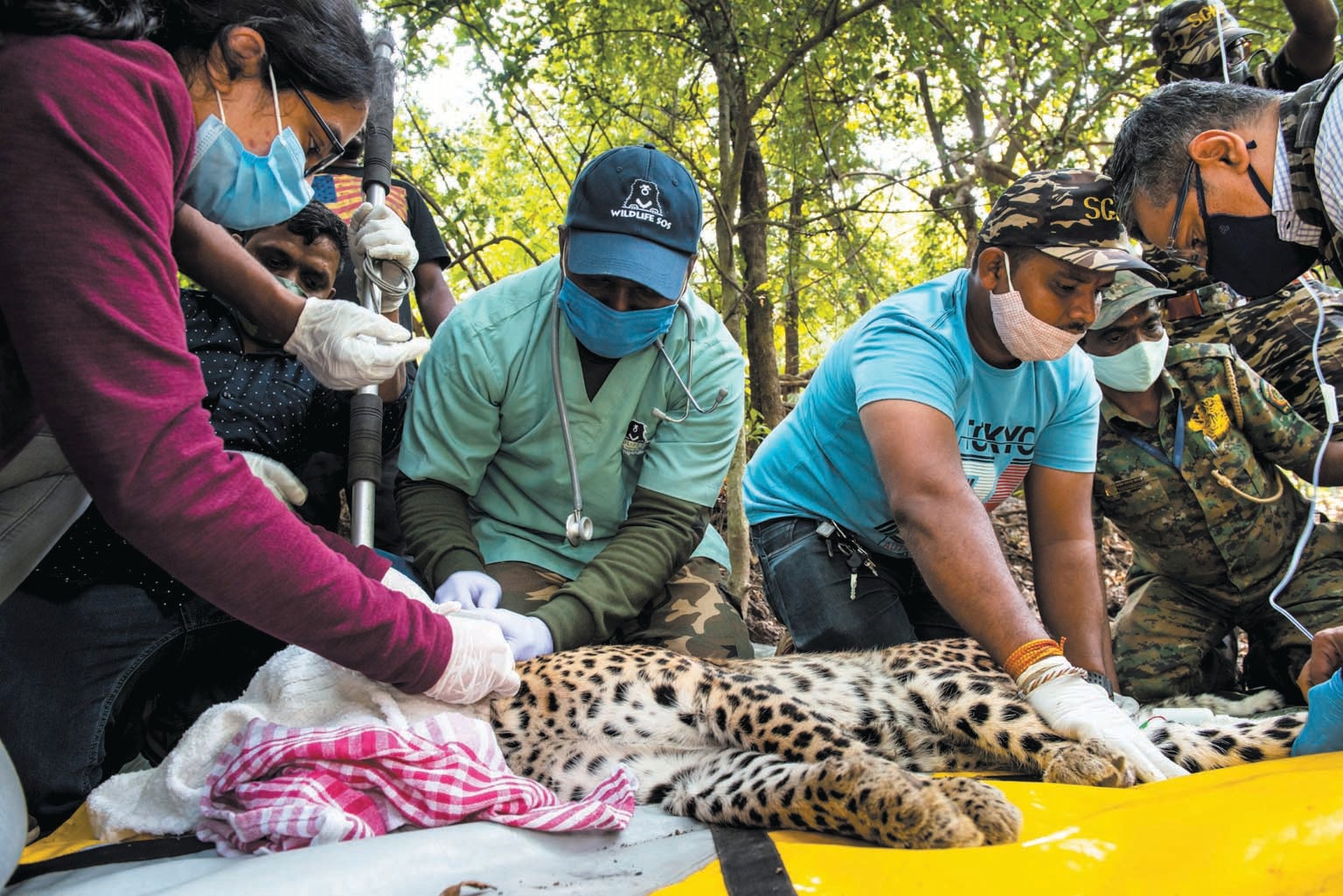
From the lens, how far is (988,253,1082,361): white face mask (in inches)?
137

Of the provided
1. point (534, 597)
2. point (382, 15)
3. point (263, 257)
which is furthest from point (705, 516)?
point (382, 15)

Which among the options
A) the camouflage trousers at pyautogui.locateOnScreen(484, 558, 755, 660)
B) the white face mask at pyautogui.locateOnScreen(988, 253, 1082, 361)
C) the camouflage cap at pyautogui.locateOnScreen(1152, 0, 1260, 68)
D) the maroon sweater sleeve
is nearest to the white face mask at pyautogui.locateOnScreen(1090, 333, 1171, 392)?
the white face mask at pyautogui.locateOnScreen(988, 253, 1082, 361)

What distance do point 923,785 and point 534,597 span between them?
1687mm

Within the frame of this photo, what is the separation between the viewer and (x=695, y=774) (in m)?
3.06

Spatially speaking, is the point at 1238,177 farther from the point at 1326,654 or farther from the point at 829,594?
the point at 829,594

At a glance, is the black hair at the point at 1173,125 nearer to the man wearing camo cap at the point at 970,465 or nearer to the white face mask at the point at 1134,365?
the man wearing camo cap at the point at 970,465

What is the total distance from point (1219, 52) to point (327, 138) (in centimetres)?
449

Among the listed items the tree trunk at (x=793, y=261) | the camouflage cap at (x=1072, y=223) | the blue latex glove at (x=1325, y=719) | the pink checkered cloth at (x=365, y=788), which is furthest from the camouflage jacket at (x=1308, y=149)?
the tree trunk at (x=793, y=261)

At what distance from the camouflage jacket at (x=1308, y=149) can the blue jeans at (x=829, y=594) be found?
1955 mm

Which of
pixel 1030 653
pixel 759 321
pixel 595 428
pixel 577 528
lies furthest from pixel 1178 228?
pixel 759 321

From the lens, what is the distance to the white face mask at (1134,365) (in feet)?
13.9

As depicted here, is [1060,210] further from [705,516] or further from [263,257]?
[263,257]

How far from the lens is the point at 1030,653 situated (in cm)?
284

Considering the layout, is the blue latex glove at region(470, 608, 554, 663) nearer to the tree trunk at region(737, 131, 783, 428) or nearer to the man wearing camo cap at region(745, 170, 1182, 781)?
the man wearing camo cap at region(745, 170, 1182, 781)
